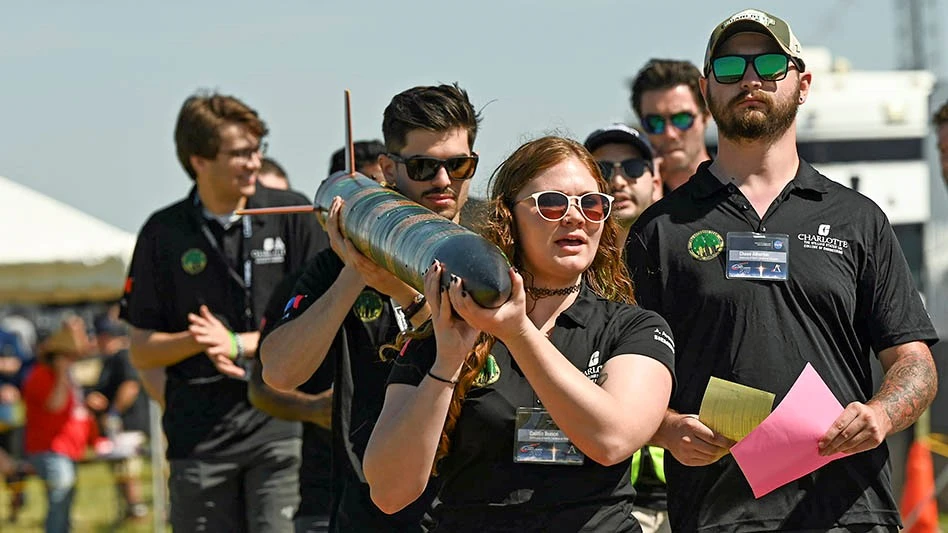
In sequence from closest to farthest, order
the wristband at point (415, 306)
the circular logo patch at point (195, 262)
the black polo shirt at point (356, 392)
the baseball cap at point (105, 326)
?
the wristband at point (415, 306)
the black polo shirt at point (356, 392)
the circular logo patch at point (195, 262)
the baseball cap at point (105, 326)

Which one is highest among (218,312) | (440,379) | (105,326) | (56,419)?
(440,379)

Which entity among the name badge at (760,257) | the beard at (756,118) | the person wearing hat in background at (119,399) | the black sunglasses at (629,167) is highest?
the beard at (756,118)

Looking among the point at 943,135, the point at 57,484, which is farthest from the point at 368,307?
the point at 57,484

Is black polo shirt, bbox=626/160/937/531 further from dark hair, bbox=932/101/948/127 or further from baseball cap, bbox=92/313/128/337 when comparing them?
baseball cap, bbox=92/313/128/337

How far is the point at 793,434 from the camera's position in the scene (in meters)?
4.25

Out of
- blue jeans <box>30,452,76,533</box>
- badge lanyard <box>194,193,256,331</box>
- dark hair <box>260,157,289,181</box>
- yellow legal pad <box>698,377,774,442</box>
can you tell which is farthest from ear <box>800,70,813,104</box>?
blue jeans <box>30,452,76,533</box>

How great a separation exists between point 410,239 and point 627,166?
2.91 m

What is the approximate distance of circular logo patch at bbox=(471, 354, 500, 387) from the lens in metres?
3.73

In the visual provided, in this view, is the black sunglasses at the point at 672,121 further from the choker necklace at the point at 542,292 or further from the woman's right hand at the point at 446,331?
the woman's right hand at the point at 446,331

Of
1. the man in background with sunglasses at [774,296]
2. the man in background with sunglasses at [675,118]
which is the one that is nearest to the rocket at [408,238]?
the man in background with sunglasses at [774,296]

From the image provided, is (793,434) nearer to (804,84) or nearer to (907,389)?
(907,389)

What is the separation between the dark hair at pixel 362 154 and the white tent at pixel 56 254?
35.8ft

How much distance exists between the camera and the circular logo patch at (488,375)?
3729mm

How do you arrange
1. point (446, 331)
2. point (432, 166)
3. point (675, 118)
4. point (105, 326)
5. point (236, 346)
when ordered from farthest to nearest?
point (105, 326), point (675, 118), point (236, 346), point (432, 166), point (446, 331)
